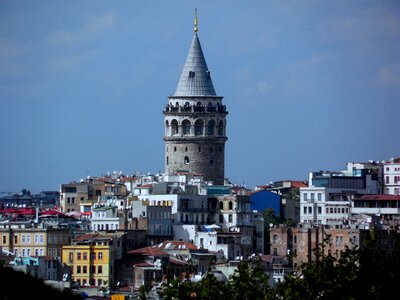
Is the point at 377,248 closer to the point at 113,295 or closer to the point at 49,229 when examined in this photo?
the point at 113,295

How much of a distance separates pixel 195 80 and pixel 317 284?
71045mm

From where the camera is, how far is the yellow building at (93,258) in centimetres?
12706

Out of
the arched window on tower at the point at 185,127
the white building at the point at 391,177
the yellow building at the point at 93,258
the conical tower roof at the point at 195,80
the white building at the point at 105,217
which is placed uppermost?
the conical tower roof at the point at 195,80

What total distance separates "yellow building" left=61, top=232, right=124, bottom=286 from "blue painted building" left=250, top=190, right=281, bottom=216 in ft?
83.5

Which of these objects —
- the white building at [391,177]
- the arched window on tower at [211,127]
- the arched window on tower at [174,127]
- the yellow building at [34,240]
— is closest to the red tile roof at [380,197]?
the arched window on tower at [211,127]

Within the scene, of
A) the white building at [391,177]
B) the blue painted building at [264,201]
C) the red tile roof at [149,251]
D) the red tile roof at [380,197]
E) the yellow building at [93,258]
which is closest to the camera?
the yellow building at [93,258]

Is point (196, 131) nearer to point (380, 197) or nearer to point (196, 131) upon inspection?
point (196, 131)

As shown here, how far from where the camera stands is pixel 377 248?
3871 inches

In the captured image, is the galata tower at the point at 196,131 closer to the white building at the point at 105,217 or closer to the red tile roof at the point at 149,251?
the white building at the point at 105,217

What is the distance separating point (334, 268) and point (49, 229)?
155 ft

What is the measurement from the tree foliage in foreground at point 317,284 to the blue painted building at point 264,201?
6265cm

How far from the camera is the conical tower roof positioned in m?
157

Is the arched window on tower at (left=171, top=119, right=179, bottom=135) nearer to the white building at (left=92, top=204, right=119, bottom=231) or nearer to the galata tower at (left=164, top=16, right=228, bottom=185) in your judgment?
the galata tower at (left=164, top=16, right=228, bottom=185)

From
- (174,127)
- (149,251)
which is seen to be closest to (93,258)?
(149,251)
